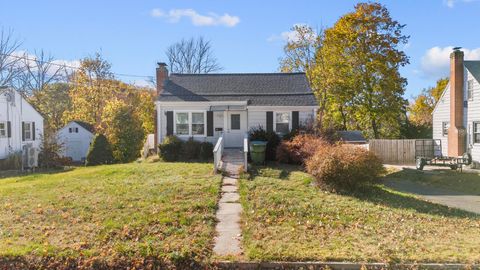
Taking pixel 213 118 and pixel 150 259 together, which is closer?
pixel 150 259

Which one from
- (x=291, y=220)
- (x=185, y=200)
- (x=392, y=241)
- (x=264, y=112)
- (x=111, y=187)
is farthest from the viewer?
(x=264, y=112)

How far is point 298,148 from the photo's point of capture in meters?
17.9

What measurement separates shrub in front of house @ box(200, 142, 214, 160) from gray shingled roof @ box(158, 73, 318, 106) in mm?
3355

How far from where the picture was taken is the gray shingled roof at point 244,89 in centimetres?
2236

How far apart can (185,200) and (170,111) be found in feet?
39.8

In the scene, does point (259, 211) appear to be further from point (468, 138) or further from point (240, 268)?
point (468, 138)

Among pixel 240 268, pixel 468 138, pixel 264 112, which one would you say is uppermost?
pixel 264 112

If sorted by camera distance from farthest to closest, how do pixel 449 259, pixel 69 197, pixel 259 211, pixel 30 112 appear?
1. pixel 30 112
2. pixel 69 197
3. pixel 259 211
4. pixel 449 259

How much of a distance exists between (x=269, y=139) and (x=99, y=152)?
1072 cm

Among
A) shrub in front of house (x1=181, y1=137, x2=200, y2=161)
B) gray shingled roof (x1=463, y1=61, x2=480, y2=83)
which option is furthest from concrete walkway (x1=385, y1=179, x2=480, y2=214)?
gray shingled roof (x1=463, y1=61, x2=480, y2=83)

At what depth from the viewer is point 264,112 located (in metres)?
22.1

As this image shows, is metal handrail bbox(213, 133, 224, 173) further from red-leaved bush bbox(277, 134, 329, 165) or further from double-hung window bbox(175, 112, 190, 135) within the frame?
double-hung window bbox(175, 112, 190, 135)

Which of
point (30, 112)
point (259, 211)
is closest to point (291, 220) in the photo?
point (259, 211)

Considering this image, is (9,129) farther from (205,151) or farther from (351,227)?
(351,227)
